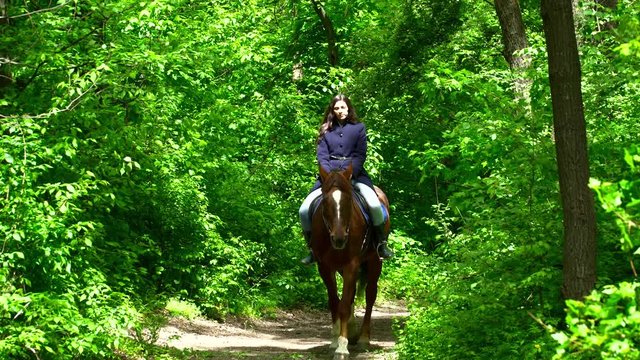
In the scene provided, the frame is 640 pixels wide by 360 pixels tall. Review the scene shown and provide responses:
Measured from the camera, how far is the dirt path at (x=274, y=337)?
38.0 feet

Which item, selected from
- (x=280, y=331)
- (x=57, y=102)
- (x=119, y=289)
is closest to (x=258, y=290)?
(x=280, y=331)

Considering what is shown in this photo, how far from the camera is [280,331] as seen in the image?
1681cm

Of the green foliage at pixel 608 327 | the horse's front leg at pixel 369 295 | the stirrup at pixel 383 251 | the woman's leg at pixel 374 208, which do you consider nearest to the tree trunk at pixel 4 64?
Answer: the woman's leg at pixel 374 208

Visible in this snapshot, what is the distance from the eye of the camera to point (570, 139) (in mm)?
6574

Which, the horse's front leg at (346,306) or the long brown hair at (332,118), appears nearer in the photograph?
the horse's front leg at (346,306)

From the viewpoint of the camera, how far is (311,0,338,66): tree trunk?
24.7 metres

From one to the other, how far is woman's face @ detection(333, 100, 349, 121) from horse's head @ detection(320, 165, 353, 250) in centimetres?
87

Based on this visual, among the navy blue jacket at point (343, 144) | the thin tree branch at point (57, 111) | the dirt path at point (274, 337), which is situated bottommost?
the dirt path at point (274, 337)

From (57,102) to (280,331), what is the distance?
9.28 meters

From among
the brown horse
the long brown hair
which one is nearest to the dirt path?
the brown horse

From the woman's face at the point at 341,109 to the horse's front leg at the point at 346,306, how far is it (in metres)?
1.82

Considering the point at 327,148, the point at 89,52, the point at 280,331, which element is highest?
the point at 89,52

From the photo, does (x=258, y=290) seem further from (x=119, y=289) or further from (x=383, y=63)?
(x=119, y=289)

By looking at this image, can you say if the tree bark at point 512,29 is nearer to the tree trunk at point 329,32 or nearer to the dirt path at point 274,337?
the dirt path at point 274,337
